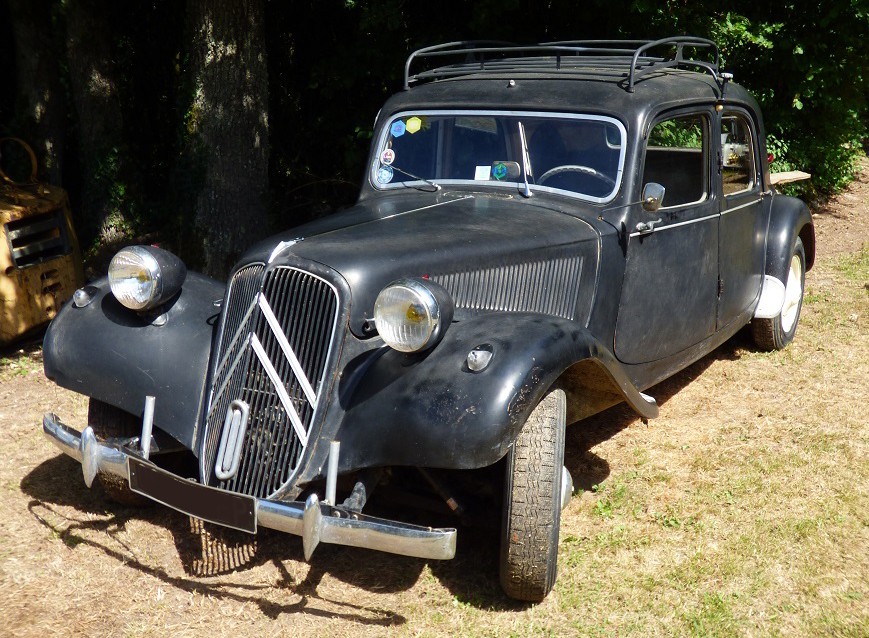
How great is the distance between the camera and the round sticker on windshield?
4.53 meters

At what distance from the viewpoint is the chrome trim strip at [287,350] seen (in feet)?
10.1

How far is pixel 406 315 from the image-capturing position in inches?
116

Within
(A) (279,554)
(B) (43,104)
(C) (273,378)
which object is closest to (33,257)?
(B) (43,104)

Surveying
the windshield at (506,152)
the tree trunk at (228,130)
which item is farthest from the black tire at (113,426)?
the tree trunk at (228,130)

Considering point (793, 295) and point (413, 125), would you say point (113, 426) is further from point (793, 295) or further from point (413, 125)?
point (793, 295)

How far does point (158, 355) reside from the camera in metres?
3.55

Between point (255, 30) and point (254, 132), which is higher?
point (255, 30)

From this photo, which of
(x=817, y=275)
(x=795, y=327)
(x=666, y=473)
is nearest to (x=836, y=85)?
(x=817, y=275)

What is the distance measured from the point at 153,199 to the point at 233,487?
6.68 meters

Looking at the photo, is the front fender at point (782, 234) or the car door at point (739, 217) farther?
the front fender at point (782, 234)

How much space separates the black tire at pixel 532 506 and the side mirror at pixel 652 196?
1378mm

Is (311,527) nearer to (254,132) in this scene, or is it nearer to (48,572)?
(48,572)

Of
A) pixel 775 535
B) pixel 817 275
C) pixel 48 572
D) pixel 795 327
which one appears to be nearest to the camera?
pixel 48 572

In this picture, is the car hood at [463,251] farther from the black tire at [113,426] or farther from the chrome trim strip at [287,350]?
the black tire at [113,426]
